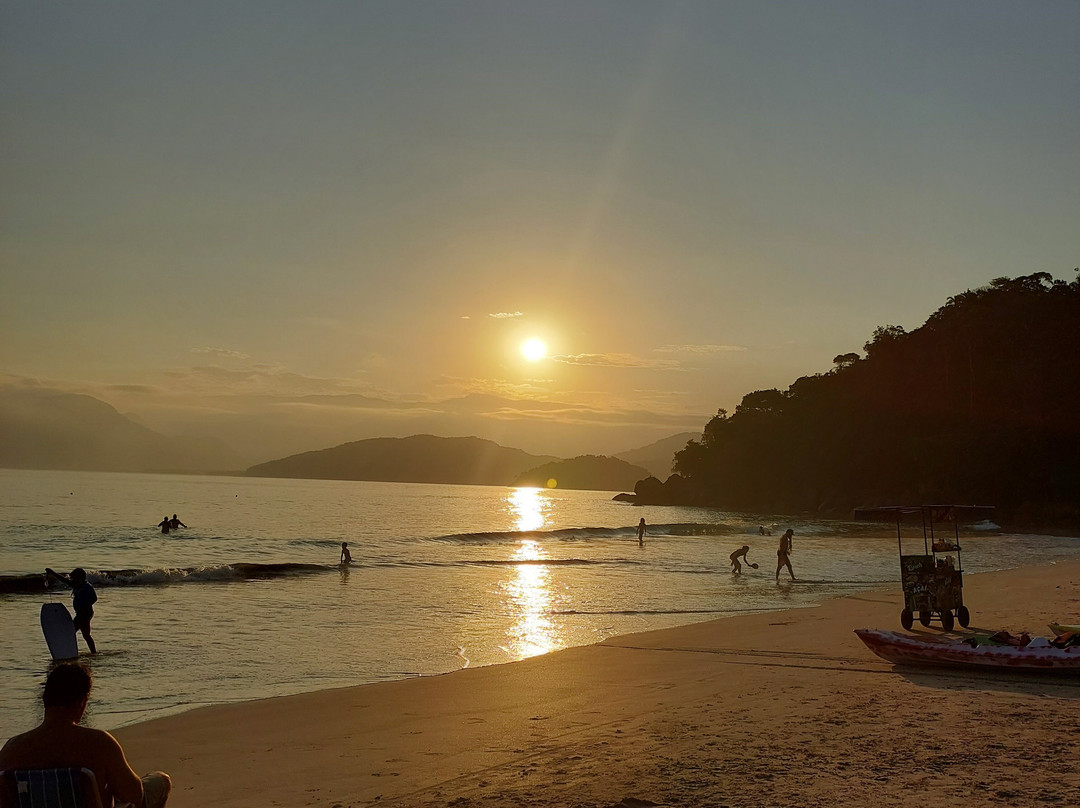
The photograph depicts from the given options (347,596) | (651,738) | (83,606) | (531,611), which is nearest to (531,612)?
(531,611)

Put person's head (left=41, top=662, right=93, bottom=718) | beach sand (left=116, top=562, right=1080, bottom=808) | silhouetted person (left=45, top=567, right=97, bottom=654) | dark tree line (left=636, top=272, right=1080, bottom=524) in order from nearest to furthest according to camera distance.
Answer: person's head (left=41, top=662, right=93, bottom=718)
beach sand (left=116, top=562, right=1080, bottom=808)
silhouetted person (left=45, top=567, right=97, bottom=654)
dark tree line (left=636, top=272, right=1080, bottom=524)

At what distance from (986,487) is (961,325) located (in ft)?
71.1

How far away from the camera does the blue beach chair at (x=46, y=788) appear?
3.86 meters

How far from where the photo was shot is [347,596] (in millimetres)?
25016

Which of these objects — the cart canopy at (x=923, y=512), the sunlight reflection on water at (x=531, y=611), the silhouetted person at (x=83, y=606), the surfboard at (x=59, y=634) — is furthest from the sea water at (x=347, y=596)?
the cart canopy at (x=923, y=512)

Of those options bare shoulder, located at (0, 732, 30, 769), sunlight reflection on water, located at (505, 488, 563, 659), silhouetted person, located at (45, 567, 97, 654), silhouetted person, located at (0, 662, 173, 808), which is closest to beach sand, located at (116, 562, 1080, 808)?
silhouetted person, located at (0, 662, 173, 808)

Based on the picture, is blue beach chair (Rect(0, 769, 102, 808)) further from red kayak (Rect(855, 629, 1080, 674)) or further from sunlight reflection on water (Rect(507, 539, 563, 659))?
sunlight reflection on water (Rect(507, 539, 563, 659))

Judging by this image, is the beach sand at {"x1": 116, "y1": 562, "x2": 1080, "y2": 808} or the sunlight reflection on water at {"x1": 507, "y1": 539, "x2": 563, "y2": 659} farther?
the sunlight reflection on water at {"x1": 507, "y1": 539, "x2": 563, "y2": 659}

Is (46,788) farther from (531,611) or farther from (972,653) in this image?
(531,611)

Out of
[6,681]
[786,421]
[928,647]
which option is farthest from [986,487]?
[6,681]

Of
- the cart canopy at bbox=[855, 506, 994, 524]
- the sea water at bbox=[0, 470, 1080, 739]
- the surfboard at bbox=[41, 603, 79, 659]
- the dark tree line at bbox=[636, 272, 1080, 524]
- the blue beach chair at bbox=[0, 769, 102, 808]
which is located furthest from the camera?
the dark tree line at bbox=[636, 272, 1080, 524]

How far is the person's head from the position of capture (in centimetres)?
403

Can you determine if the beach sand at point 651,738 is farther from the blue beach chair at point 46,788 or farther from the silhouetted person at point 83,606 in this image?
the silhouetted person at point 83,606

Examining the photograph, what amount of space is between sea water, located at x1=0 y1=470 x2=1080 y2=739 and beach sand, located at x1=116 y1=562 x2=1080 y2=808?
223 centimetres
